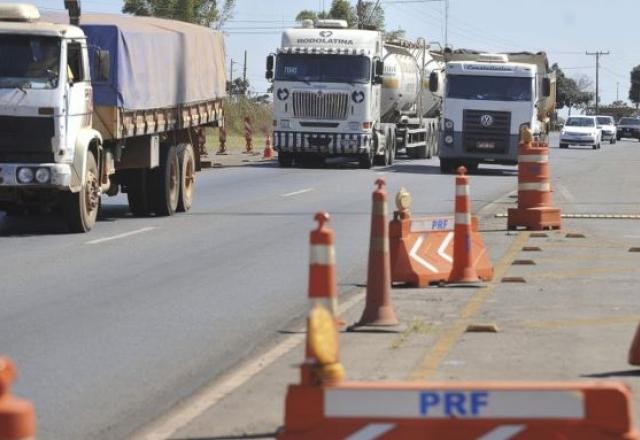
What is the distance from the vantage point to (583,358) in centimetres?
998

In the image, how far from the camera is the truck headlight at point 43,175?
18.9m

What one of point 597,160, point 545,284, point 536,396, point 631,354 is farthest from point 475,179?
point 536,396

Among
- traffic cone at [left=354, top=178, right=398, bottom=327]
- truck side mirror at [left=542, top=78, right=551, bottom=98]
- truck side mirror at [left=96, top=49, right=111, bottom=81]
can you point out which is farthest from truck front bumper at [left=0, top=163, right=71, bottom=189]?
truck side mirror at [left=542, top=78, right=551, bottom=98]

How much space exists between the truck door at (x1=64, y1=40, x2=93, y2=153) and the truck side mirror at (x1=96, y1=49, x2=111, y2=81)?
17cm

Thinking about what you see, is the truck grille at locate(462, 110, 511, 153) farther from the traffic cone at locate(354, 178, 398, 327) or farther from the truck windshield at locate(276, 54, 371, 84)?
the traffic cone at locate(354, 178, 398, 327)

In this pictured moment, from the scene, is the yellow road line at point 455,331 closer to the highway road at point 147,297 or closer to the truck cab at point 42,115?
the highway road at point 147,297

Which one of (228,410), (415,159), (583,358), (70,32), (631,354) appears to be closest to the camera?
(228,410)

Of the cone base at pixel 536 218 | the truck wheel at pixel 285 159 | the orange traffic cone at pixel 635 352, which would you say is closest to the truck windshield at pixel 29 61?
the cone base at pixel 536 218

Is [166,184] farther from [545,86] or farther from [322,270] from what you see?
[545,86]

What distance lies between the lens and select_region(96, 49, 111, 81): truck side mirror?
20078 millimetres

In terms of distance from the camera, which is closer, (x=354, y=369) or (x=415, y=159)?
(x=354, y=369)

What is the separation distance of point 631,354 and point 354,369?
1705 millimetres

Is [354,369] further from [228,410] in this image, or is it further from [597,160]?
[597,160]

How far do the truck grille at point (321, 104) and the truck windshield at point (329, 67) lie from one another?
1.40 ft
